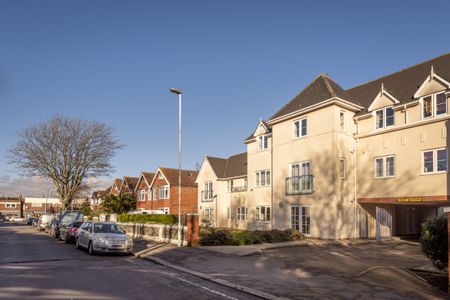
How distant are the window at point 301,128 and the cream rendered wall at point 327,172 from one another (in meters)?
0.42

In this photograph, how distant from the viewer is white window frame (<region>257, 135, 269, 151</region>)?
3205 centimetres

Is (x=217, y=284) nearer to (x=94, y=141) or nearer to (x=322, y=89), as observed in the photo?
(x=322, y=89)

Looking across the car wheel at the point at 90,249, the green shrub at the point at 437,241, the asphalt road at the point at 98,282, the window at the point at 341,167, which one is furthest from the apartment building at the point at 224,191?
the green shrub at the point at 437,241

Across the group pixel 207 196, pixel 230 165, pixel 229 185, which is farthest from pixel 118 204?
pixel 229 185

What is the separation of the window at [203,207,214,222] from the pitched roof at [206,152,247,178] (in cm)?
393

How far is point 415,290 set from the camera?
10.3 meters

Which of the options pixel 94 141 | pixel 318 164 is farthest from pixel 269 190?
pixel 94 141

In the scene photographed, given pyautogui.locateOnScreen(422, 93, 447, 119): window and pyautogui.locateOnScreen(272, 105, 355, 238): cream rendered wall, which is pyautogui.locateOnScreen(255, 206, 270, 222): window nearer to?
pyautogui.locateOnScreen(272, 105, 355, 238): cream rendered wall

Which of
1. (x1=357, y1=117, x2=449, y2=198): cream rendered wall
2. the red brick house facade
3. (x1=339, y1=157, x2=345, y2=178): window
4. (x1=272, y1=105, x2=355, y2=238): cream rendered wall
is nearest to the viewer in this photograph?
(x1=357, y1=117, x2=449, y2=198): cream rendered wall

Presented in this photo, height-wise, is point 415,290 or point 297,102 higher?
point 297,102

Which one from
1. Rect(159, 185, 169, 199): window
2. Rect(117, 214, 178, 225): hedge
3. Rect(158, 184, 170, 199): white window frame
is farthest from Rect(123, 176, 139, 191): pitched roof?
Rect(117, 214, 178, 225): hedge

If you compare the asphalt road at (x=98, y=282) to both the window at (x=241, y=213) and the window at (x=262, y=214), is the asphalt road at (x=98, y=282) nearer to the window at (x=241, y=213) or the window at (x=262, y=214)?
the window at (x=262, y=214)

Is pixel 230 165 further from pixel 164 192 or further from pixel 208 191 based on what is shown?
pixel 164 192

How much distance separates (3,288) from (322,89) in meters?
22.5
